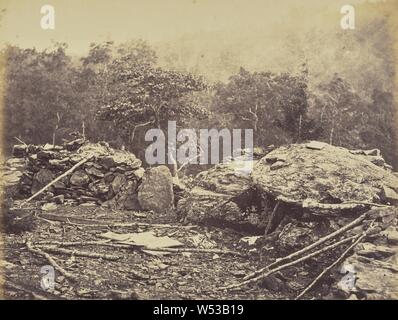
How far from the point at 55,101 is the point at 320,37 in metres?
5.32

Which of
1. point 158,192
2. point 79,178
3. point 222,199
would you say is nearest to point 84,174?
point 79,178

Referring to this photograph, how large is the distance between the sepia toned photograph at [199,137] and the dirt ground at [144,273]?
0.03 meters

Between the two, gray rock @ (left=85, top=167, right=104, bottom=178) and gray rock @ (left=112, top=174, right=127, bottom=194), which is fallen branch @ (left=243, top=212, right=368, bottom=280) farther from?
gray rock @ (left=85, top=167, right=104, bottom=178)

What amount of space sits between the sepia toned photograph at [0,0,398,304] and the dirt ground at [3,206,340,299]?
0.03 meters

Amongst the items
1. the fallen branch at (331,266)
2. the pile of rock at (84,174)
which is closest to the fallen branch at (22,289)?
the pile of rock at (84,174)

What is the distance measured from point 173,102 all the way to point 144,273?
11.0ft

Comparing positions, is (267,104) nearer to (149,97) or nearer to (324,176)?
(324,176)

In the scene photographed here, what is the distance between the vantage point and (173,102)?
8133mm

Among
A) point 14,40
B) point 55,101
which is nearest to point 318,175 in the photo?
point 55,101

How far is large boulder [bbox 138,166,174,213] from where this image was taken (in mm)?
8031

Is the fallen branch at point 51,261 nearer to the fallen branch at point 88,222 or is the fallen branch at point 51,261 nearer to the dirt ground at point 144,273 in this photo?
the dirt ground at point 144,273

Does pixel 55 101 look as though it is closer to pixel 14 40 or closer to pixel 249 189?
pixel 14 40

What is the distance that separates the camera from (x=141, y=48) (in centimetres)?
792
